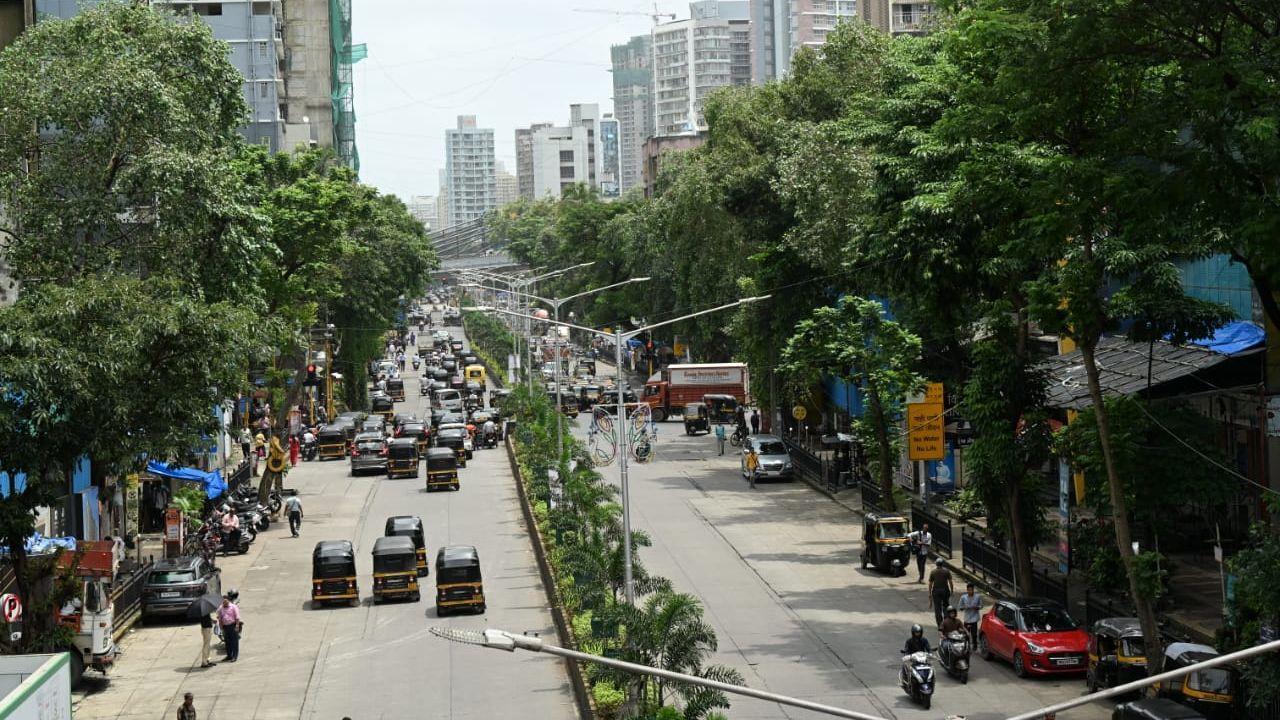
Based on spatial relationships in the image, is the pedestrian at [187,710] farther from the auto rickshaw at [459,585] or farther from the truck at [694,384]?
the truck at [694,384]

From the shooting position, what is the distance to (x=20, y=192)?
28.9 meters

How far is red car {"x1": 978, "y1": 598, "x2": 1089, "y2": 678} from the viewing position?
27078mm

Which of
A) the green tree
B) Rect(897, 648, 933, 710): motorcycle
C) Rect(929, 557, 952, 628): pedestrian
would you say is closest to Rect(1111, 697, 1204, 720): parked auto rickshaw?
Rect(897, 648, 933, 710): motorcycle

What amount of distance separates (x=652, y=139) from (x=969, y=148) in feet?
418

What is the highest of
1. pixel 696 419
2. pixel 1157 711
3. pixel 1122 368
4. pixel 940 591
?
pixel 1122 368

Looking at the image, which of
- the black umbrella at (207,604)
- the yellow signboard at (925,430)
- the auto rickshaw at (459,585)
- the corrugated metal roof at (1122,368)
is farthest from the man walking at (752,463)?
the black umbrella at (207,604)

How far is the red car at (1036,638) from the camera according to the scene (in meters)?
27.1

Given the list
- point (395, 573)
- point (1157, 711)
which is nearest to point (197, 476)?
point (395, 573)

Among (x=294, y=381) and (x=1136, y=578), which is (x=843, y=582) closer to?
(x=1136, y=578)

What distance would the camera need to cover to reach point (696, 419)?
251ft

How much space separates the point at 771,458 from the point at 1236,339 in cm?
2550

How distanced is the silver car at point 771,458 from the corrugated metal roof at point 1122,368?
17556 mm

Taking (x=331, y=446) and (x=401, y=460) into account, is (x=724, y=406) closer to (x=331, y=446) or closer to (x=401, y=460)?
(x=331, y=446)

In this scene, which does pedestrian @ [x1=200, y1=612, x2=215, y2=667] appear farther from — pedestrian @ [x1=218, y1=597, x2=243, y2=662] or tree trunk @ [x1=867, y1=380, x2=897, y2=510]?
tree trunk @ [x1=867, y1=380, x2=897, y2=510]
